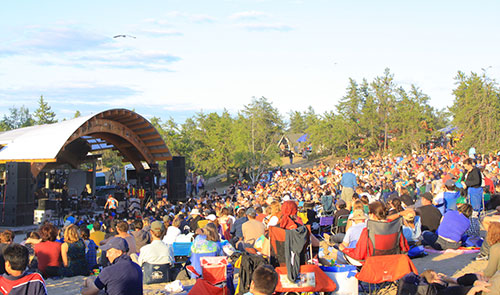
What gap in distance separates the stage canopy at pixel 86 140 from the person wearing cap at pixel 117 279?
1420cm

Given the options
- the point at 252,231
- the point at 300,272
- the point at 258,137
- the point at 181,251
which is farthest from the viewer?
the point at 258,137

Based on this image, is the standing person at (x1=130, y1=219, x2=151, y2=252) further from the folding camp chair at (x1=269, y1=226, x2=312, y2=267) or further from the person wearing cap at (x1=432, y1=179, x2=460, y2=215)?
the person wearing cap at (x1=432, y1=179, x2=460, y2=215)

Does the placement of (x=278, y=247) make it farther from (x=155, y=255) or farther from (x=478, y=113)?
(x=478, y=113)

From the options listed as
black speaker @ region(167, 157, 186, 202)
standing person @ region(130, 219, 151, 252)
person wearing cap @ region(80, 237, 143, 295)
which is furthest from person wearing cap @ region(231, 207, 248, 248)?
black speaker @ region(167, 157, 186, 202)

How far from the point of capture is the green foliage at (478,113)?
27953 millimetres

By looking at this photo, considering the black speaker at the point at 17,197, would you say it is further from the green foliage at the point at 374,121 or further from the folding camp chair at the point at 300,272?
the green foliage at the point at 374,121

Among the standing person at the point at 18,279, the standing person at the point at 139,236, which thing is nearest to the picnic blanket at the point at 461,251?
the standing person at the point at 139,236

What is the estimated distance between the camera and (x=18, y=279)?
3.79 m

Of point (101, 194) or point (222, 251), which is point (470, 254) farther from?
point (101, 194)

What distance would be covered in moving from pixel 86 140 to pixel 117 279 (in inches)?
904

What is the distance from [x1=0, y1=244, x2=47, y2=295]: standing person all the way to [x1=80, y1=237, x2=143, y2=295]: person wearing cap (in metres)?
0.72

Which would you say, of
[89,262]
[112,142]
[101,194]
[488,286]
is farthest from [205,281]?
[101,194]

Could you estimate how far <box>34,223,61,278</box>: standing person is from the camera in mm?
6852

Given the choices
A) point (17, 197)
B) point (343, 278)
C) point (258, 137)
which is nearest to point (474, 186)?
point (343, 278)
